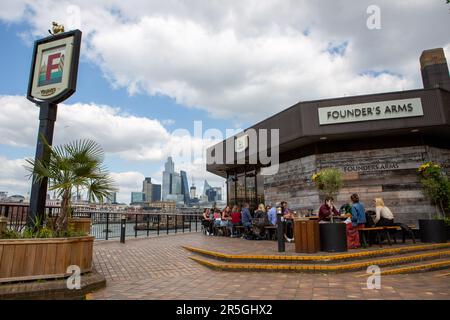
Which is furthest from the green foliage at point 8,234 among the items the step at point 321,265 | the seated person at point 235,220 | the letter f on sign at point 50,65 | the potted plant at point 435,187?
the potted plant at point 435,187

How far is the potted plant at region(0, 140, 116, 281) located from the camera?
13.6 feet

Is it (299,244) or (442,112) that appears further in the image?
(442,112)

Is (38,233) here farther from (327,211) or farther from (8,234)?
(327,211)

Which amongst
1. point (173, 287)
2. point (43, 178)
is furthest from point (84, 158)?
point (173, 287)

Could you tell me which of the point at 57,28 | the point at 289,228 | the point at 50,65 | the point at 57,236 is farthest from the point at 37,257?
the point at 289,228

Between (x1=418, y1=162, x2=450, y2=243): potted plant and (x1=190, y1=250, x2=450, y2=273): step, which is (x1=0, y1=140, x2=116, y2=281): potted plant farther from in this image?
(x1=418, y1=162, x2=450, y2=243): potted plant

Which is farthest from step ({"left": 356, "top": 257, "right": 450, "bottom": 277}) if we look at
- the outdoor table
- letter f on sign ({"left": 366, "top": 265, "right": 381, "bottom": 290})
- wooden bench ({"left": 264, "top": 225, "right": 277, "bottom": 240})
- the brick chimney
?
the brick chimney

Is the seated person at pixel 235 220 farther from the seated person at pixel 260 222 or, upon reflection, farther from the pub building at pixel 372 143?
the pub building at pixel 372 143

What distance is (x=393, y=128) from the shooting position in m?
10.9

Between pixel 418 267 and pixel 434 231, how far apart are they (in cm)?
307

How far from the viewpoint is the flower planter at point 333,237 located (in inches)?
266

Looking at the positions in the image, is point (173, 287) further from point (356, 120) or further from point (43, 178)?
point (356, 120)

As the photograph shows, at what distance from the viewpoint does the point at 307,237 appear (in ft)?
22.0
